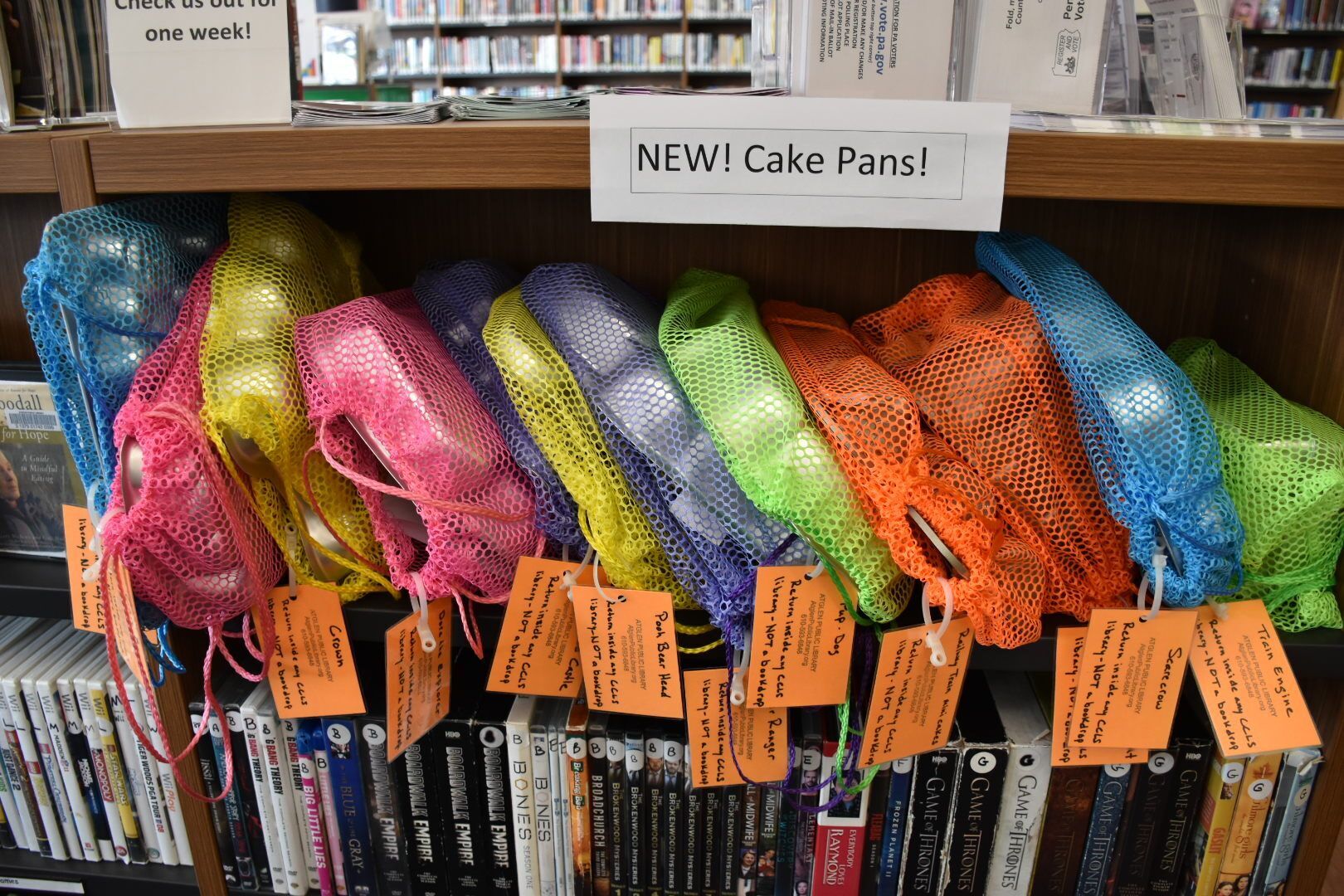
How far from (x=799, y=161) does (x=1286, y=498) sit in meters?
0.45

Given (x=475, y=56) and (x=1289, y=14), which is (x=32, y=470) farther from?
(x=1289, y=14)

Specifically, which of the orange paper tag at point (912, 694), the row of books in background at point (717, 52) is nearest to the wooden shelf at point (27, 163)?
the orange paper tag at point (912, 694)

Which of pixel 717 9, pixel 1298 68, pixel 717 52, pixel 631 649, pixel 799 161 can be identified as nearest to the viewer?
pixel 799 161

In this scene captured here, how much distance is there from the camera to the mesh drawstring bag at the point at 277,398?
2.13 feet

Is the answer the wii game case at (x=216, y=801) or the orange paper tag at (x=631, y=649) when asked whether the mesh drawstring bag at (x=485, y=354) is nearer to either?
the orange paper tag at (x=631, y=649)

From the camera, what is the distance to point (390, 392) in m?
0.65

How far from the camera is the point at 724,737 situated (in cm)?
74

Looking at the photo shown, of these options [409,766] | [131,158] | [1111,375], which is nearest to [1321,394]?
[1111,375]

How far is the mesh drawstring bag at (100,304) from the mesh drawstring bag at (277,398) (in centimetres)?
4

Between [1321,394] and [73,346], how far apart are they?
3.35 feet

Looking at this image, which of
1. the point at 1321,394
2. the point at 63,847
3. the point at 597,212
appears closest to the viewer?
the point at 597,212

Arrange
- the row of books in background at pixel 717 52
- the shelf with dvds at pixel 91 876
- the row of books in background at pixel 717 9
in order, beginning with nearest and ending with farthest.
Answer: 1. the shelf with dvds at pixel 91 876
2. the row of books in background at pixel 717 9
3. the row of books in background at pixel 717 52

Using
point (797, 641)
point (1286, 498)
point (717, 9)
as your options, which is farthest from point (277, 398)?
point (717, 9)

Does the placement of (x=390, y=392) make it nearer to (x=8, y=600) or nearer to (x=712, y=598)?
(x=712, y=598)
